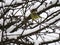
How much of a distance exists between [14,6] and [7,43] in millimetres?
728

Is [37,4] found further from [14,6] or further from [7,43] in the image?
[7,43]

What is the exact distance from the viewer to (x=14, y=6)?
3523mm

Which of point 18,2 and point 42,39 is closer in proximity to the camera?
point 42,39

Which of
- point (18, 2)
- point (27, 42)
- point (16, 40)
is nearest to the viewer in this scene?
point (16, 40)

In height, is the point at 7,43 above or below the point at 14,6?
below

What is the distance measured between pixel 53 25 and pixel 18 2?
2.17 feet

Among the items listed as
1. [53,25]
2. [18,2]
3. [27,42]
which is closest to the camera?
[27,42]

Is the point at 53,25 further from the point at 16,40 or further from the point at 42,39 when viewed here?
the point at 16,40

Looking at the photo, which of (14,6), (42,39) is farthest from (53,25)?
(14,6)

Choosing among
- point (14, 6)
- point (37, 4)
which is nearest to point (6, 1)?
point (14, 6)

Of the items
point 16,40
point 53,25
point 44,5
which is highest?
point 44,5

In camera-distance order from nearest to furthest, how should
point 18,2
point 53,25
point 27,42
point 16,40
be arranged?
point 16,40
point 27,42
point 53,25
point 18,2

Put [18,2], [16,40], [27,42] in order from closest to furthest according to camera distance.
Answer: [16,40] < [27,42] < [18,2]

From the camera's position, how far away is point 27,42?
3.12m
